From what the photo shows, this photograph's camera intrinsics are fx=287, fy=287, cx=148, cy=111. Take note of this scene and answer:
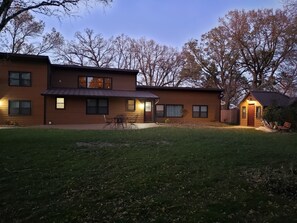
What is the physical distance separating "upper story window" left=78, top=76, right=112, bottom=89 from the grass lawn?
54.2 feet

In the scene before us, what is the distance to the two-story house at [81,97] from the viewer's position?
22.0 metres

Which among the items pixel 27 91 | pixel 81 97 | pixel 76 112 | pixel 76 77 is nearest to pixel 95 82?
pixel 76 77

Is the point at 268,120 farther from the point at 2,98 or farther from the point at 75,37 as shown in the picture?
the point at 75,37

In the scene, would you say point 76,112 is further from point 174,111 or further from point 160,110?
point 174,111

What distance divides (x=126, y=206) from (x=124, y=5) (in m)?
8.48

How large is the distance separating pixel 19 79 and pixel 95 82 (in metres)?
6.03

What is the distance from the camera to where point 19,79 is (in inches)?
869

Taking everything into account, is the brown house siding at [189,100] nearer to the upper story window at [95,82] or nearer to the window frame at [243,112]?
the window frame at [243,112]

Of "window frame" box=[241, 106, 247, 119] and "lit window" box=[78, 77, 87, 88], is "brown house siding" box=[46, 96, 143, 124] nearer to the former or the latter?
"lit window" box=[78, 77, 87, 88]

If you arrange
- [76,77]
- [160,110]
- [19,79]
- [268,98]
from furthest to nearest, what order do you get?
[160,110]
[76,77]
[268,98]
[19,79]

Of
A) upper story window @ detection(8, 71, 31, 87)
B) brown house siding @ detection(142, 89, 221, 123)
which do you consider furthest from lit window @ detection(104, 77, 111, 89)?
upper story window @ detection(8, 71, 31, 87)

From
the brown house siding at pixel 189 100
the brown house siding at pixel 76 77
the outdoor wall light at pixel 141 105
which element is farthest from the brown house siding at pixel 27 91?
the brown house siding at pixel 189 100

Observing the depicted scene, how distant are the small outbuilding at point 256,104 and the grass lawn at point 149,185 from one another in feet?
51.3

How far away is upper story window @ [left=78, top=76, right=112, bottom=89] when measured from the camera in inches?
968
